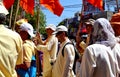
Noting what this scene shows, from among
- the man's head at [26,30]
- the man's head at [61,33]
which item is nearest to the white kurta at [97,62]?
the man's head at [26,30]

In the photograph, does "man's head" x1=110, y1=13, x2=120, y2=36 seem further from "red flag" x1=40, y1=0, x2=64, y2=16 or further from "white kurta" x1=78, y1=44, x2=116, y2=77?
"red flag" x1=40, y1=0, x2=64, y2=16

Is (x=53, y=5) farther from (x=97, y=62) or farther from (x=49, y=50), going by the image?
(x=97, y=62)

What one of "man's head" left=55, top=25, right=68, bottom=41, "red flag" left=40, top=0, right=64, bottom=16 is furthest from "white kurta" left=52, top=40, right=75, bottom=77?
"red flag" left=40, top=0, right=64, bottom=16

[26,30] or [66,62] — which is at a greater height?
[26,30]

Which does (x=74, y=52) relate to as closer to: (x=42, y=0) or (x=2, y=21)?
(x=2, y=21)

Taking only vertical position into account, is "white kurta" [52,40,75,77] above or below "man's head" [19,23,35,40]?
below

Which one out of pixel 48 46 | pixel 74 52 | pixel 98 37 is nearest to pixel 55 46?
pixel 48 46

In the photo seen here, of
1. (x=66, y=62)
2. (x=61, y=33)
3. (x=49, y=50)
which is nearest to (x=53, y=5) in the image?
(x=49, y=50)

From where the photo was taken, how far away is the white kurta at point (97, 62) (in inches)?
158

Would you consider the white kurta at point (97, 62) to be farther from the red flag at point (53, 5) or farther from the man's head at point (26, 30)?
the red flag at point (53, 5)

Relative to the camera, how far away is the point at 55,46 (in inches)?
287

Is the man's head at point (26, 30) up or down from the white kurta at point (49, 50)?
up

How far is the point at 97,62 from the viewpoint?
4.05 meters

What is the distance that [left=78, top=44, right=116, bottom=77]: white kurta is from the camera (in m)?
4.01
